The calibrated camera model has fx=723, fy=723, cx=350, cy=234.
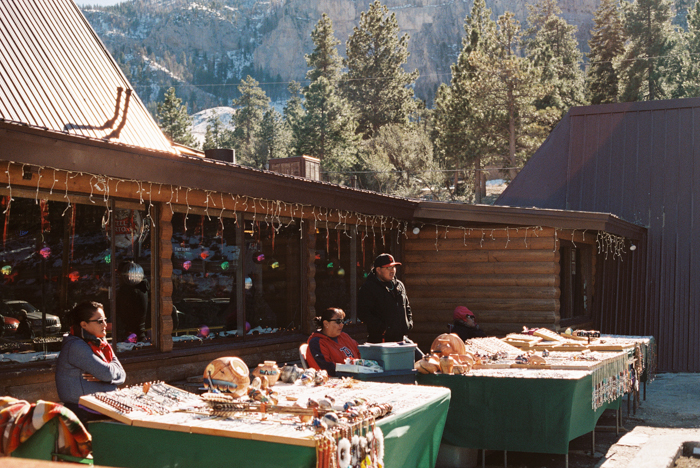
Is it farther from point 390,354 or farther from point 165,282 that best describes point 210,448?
point 165,282

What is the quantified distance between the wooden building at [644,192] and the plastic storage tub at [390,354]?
872cm

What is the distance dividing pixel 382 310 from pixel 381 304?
61mm

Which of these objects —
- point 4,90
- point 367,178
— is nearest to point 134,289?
point 4,90

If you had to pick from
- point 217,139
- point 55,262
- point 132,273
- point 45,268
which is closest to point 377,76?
point 217,139

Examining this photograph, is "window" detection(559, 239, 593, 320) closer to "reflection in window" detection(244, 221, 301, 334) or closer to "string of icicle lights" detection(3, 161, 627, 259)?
"string of icicle lights" detection(3, 161, 627, 259)

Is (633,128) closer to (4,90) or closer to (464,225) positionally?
(464,225)

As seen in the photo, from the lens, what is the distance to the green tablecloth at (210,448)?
3148mm

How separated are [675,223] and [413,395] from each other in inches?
413

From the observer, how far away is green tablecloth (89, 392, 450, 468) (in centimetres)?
315

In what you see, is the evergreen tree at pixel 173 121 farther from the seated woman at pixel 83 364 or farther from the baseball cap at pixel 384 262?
the seated woman at pixel 83 364

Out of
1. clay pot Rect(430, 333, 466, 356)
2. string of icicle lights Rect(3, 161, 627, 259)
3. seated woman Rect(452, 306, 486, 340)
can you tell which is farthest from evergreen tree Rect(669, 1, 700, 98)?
clay pot Rect(430, 333, 466, 356)

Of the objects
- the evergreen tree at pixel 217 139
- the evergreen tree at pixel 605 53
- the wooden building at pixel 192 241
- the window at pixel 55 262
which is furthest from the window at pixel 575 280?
the evergreen tree at pixel 217 139

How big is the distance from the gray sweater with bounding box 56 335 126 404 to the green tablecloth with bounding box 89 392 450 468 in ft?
2.50

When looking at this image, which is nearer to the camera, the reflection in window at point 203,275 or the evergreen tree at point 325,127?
the reflection in window at point 203,275
